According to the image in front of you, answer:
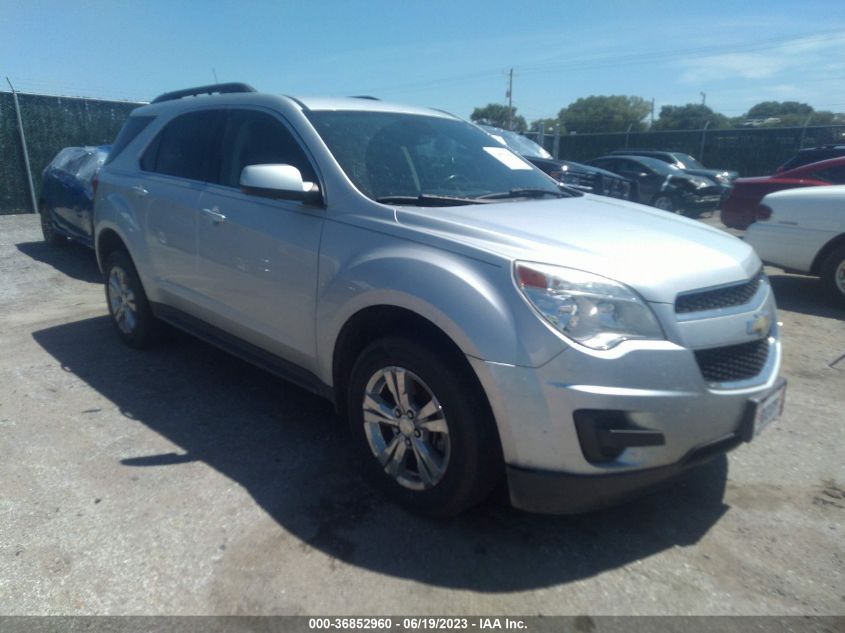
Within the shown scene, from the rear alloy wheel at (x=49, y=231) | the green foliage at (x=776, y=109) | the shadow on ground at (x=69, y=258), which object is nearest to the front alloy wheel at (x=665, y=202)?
the shadow on ground at (x=69, y=258)

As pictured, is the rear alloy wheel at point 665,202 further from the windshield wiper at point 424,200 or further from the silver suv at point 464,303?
the windshield wiper at point 424,200

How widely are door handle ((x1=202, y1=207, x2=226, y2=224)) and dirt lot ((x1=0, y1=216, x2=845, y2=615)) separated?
46.6 inches

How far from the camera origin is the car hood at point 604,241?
8.85 ft

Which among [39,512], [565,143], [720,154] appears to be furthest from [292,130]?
[565,143]

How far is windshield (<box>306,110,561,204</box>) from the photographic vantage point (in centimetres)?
354

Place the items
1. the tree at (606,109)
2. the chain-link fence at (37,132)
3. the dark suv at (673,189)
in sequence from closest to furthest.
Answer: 1. the chain-link fence at (37,132)
2. the dark suv at (673,189)
3. the tree at (606,109)

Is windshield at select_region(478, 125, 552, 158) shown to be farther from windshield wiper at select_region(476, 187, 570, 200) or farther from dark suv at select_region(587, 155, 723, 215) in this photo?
windshield wiper at select_region(476, 187, 570, 200)

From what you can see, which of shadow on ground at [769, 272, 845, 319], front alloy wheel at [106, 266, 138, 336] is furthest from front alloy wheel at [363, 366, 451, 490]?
shadow on ground at [769, 272, 845, 319]

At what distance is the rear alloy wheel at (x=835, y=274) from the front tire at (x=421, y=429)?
217 inches

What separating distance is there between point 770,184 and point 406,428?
7.60 m

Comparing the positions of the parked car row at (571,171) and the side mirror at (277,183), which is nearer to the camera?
the side mirror at (277,183)

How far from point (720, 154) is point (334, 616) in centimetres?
2435

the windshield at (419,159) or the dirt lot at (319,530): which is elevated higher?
the windshield at (419,159)

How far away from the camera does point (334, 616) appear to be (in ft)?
8.24
